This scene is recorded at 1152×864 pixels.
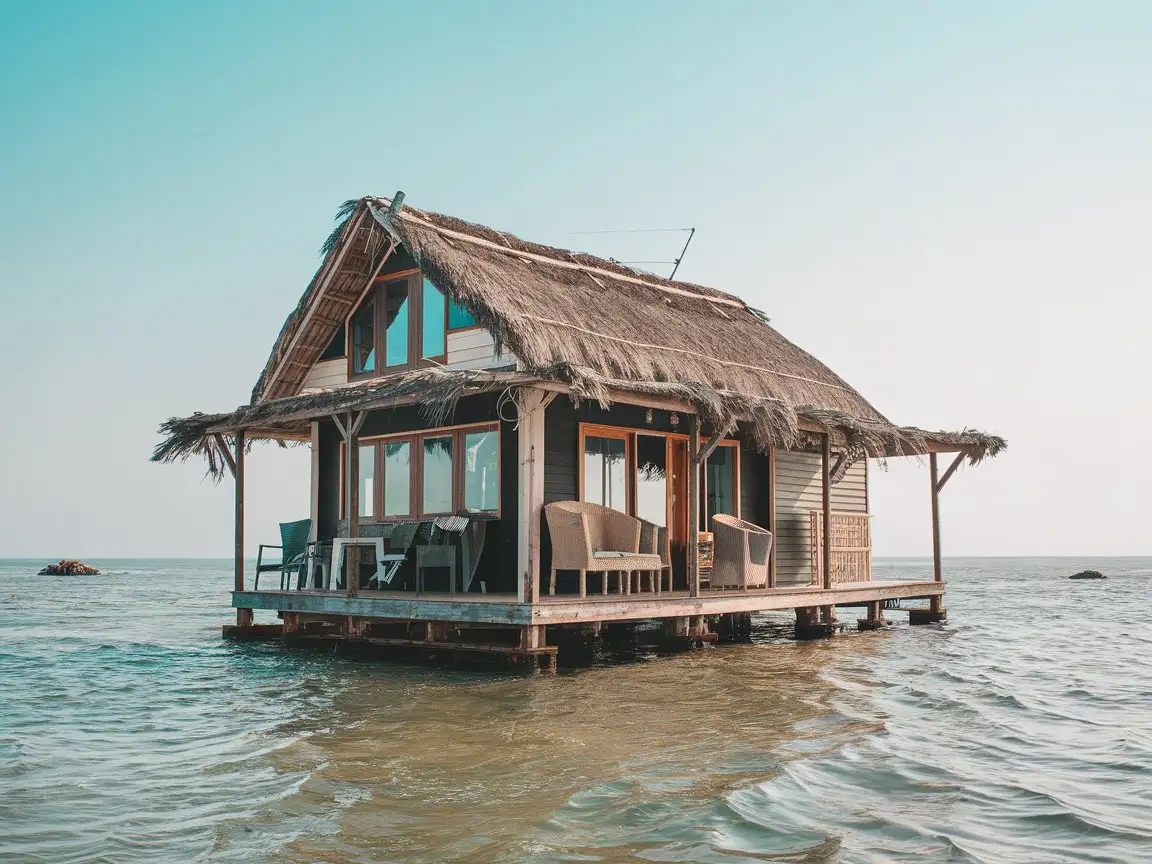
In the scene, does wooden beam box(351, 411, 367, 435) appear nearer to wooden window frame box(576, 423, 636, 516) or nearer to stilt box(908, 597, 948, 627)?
wooden window frame box(576, 423, 636, 516)

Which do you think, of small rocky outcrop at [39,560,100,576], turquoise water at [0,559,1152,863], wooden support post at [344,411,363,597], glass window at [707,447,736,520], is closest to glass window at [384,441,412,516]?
wooden support post at [344,411,363,597]

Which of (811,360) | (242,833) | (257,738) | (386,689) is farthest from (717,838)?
(811,360)

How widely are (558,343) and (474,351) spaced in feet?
3.76

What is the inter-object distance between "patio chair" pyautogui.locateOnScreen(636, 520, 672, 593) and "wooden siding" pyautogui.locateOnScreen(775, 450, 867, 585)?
287 centimetres

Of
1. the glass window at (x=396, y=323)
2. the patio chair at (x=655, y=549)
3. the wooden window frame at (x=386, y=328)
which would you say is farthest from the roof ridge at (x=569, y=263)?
the patio chair at (x=655, y=549)

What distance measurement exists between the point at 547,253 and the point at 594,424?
11.1ft

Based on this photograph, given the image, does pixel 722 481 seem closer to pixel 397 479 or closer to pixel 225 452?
pixel 397 479

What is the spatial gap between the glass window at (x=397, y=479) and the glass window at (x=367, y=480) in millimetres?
260

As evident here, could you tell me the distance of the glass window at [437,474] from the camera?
13.4 m

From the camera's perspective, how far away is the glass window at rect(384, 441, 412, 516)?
14.0m

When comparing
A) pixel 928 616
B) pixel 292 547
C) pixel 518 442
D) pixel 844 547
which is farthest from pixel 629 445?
pixel 928 616

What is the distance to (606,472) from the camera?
44.3 ft

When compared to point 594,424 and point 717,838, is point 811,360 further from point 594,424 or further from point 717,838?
point 717,838

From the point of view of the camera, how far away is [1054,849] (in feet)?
18.1
